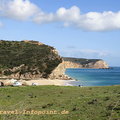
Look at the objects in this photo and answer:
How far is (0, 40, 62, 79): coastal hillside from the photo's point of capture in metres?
115

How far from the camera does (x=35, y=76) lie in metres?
115

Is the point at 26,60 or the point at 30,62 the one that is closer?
the point at 30,62

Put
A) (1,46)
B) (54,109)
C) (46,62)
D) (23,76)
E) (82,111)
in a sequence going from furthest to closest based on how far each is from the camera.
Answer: (1,46)
(46,62)
(23,76)
(54,109)
(82,111)

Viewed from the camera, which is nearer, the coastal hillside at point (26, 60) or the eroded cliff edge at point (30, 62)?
the eroded cliff edge at point (30, 62)

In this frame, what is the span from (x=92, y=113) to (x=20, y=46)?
11894 centimetres

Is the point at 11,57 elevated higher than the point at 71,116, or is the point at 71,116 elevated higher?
the point at 11,57

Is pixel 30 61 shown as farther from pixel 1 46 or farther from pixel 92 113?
pixel 92 113

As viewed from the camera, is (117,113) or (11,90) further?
(11,90)

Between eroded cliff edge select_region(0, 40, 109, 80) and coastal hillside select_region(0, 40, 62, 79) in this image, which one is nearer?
Answer: eroded cliff edge select_region(0, 40, 109, 80)

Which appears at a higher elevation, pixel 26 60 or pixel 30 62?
pixel 26 60

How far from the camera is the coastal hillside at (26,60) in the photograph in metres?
Result: 115

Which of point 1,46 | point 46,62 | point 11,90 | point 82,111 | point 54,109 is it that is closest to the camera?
point 82,111

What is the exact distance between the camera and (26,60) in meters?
122

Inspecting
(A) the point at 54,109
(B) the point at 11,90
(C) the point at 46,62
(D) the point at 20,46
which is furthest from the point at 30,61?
(A) the point at 54,109
